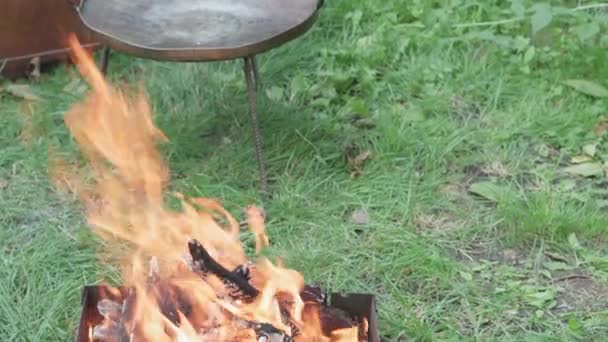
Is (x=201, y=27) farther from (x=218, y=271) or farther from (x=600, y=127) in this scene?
(x=600, y=127)

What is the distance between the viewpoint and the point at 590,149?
10.8 ft

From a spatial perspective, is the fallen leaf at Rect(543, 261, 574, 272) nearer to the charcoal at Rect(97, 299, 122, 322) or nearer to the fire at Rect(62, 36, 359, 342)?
the fire at Rect(62, 36, 359, 342)

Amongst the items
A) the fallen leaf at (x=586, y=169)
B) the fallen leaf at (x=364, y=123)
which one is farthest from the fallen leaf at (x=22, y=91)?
the fallen leaf at (x=586, y=169)

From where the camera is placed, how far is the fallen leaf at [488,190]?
10.1 ft

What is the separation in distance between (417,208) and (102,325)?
3.91 ft

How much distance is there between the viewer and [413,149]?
330 cm

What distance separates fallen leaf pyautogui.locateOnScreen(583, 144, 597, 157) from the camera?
329 centimetres

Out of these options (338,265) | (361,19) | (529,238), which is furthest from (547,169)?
(361,19)

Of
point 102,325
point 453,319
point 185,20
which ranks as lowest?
point 453,319

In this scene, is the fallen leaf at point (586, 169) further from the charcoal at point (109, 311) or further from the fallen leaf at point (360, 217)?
the charcoal at point (109, 311)

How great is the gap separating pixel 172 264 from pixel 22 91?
1.63 m

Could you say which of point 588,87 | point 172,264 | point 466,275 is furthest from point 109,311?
point 588,87

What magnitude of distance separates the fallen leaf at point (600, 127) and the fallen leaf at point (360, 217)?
98cm

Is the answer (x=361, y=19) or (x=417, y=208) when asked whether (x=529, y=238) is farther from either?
(x=361, y=19)
